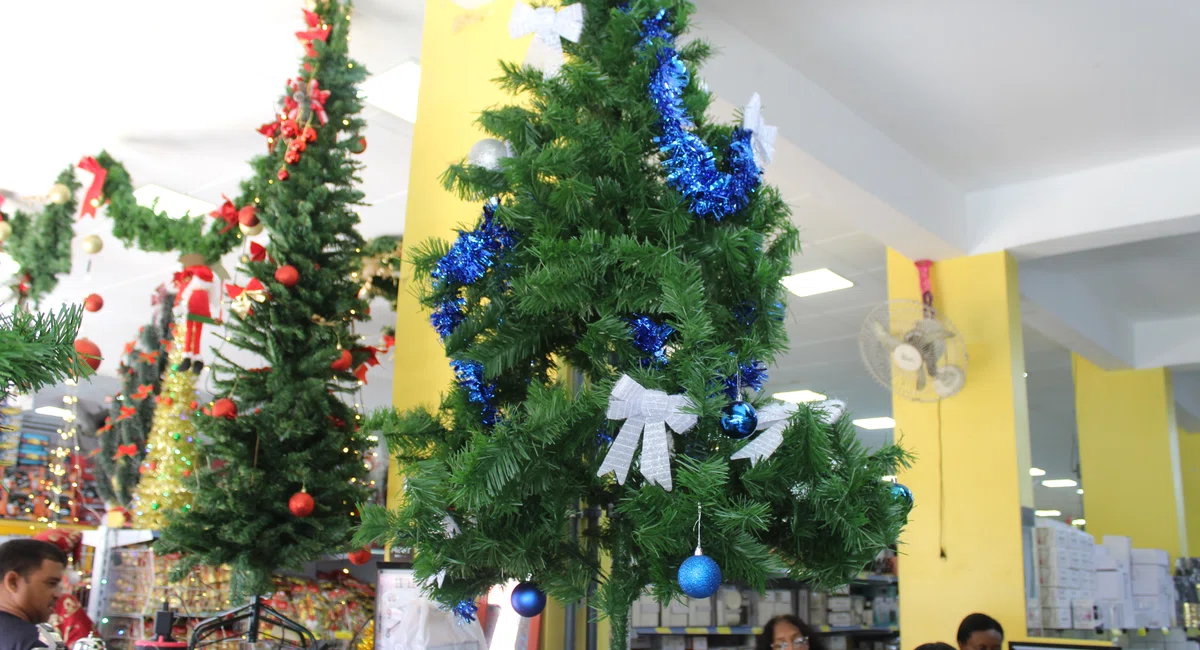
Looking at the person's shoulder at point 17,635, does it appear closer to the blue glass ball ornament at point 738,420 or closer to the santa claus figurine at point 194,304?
the santa claus figurine at point 194,304

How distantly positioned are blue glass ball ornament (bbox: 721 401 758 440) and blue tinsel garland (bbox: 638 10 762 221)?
390mm

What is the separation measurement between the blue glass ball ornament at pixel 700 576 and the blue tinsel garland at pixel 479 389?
501mm

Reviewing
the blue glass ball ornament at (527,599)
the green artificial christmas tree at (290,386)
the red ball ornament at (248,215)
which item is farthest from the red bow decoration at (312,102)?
→ the blue glass ball ornament at (527,599)

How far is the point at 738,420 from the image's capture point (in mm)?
1465

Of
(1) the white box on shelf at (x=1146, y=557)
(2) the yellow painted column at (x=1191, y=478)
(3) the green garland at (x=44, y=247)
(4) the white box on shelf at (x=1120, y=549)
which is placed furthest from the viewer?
(2) the yellow painted column at (x=1191, y=478)

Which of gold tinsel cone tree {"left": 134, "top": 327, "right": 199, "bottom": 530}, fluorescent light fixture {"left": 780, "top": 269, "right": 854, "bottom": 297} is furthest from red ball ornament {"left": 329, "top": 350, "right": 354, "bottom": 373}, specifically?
fluorescent light fixture {"left": 780, "top": 269, "right": 854, "bottom": 297}

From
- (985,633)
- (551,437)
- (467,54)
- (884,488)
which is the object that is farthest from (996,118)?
(551,437)

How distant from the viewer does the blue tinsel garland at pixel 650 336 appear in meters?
1.59

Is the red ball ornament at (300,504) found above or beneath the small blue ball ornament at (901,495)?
beneath

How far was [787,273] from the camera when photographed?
1759 mm

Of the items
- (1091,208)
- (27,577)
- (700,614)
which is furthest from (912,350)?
(27,577)

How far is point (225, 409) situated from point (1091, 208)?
4663 millimetres

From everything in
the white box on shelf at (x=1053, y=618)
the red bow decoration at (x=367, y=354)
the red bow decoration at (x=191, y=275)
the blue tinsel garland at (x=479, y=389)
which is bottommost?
the white box on shelf at (x=1053, y=618)

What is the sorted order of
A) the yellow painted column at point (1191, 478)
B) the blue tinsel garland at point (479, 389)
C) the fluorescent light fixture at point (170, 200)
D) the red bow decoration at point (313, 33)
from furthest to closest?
the yellow painted column at point (1191, 478)
the fluorescent light fixture at point (170, 200)
the red bow decoration at point (313, 33)
the blue tinsel garland at point (479, 389)
